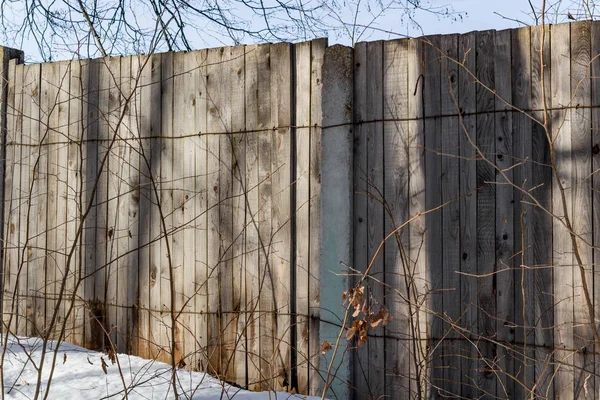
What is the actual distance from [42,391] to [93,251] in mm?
1093

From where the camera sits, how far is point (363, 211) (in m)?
3.86

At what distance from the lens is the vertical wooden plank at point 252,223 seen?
4133mm

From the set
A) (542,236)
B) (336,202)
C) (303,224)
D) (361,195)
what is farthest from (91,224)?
(542,236)

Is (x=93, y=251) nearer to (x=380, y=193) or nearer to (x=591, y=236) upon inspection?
(x=380, y=193)

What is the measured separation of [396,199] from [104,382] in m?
2.04

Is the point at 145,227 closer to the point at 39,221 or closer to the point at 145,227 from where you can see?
the point at 145,227

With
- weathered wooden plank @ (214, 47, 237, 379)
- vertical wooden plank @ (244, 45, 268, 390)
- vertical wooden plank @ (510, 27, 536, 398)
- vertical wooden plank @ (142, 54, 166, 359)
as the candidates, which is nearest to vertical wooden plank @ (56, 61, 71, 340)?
vertical wooden plank @ (142, 54, 166, 359)

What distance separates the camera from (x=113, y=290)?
468 cm

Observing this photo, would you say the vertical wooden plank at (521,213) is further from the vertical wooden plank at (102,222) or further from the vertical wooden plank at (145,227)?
the vertical wooden plank at (102,222)

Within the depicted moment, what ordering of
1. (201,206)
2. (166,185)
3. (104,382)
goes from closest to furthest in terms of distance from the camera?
(104,382) < (201,206) < (166,185)

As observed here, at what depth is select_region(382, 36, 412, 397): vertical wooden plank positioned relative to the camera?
3.76m

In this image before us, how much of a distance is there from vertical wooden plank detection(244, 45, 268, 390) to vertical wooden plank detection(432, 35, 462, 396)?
1.09 meters

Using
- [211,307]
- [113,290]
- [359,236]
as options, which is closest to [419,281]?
[359,236]

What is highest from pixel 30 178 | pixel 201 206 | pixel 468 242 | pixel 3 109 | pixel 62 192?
pixel 3 109
